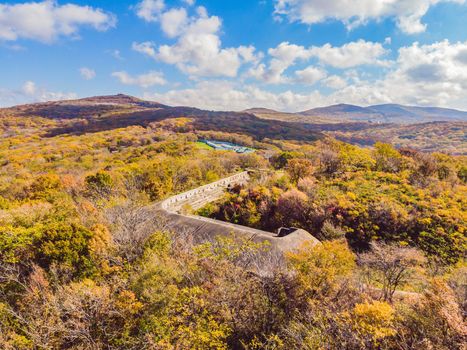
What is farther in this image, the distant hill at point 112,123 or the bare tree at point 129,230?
the distant hill at point 112,123

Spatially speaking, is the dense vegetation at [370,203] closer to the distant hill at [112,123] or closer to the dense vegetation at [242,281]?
the dense vegetation at [242,281]

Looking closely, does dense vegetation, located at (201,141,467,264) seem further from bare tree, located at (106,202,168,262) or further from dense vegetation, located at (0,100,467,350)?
bare tree, located at (106,202,168,262)

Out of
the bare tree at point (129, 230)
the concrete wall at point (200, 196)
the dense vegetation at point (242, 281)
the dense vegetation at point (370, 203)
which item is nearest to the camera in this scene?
the dense vegetation at point (242, 281)

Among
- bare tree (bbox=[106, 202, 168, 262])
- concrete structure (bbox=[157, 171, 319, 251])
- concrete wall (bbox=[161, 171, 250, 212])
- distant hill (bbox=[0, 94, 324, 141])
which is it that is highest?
distant hill (bbox=[0, 94, 324, 141])

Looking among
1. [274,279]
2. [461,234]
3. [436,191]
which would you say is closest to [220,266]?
[274,279]

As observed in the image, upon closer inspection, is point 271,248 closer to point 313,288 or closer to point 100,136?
point 313,288

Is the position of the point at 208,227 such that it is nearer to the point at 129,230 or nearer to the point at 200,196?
the point at 129,230

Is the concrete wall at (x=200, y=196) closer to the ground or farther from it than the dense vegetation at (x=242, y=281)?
closer to the ground

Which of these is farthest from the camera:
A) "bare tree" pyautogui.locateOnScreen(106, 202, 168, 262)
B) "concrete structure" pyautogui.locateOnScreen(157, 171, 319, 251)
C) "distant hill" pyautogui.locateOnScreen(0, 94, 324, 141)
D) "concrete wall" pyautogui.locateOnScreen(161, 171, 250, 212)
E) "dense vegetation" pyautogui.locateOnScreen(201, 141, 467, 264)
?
"distant hill" pyautogui.locateOnScreen(0, 94, 324, 141)

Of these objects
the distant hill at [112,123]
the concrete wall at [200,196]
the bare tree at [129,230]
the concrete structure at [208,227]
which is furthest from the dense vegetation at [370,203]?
the distant hill at [112,123]

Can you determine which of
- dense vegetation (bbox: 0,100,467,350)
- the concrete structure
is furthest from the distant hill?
dense vegetation (bbox: 0,100,467,350)

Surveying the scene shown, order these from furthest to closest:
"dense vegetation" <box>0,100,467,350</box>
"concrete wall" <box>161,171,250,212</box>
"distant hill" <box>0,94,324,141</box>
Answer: "distant hill" <box>0,94,324,141</box>
"concrete wall" <box>161,171,250,212</box>
"dense vegetation" <box>0,100,467,350</box>

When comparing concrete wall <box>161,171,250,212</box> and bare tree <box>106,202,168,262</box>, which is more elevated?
bare tree <box>106,202,168,262</box>
